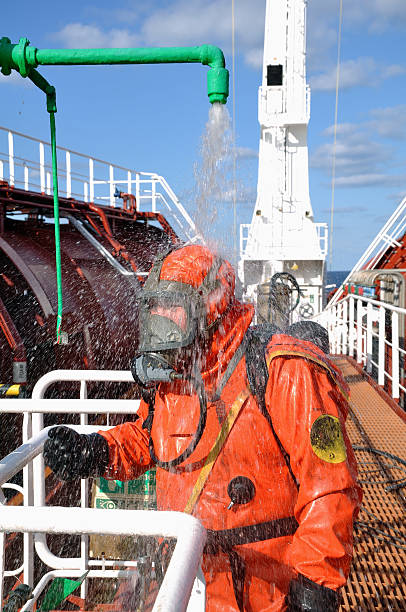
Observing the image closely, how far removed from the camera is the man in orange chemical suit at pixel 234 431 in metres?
1.59

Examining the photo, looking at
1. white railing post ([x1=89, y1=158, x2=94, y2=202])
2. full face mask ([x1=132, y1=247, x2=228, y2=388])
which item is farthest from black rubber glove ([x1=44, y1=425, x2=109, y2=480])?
white railing post ([x1=89, y1=158, x2=94, y2=202])

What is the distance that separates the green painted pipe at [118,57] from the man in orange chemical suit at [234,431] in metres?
0.93

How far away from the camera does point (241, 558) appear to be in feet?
5.63

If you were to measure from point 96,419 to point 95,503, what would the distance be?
479 centimetres

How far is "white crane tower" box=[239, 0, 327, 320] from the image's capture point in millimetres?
13469

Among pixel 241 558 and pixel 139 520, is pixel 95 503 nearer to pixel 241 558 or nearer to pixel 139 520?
pixel 241 558

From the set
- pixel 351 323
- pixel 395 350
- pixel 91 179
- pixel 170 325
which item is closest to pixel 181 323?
pixel 170 325

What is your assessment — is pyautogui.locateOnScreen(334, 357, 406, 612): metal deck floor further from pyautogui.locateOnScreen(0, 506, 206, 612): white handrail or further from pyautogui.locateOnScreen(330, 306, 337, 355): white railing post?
pyautogui.locateOnScreen(330, 306, 337, 355): white railing post

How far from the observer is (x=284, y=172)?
14.1 meters

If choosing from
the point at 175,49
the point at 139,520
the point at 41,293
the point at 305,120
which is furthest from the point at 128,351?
the point at 139,520

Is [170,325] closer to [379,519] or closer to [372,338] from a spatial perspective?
[379,519]

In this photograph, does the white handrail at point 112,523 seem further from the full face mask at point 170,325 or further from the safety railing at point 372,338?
the safety railing at point 372,338

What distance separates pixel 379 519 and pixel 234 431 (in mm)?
1886

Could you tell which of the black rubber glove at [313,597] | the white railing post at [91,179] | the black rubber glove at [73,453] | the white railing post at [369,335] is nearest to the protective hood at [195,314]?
the black rubber glove at [73,453]
